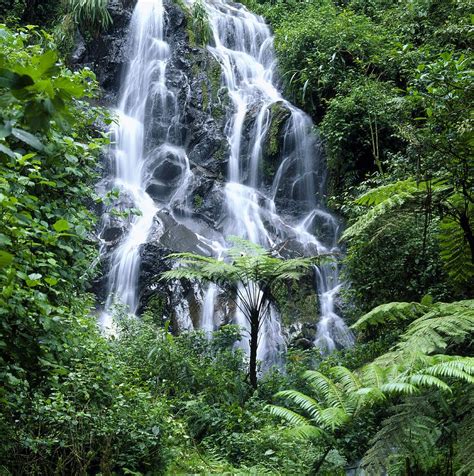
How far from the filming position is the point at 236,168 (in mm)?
12570

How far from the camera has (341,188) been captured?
445 inches

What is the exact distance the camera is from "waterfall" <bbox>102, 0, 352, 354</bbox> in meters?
9.64

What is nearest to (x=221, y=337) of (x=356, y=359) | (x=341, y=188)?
(x=356, y=359)

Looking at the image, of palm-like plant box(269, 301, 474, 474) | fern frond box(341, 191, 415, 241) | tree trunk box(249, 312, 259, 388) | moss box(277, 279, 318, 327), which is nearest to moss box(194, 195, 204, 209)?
moss box(277, 279, 318, 327)

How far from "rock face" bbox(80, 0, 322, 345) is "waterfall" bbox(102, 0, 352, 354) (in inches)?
3.1

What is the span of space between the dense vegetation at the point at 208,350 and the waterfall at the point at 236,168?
142 centimetres

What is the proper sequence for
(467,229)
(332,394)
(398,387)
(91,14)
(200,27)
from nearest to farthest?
(398,387) < (332,394) < (467,229) < (91,14) < (200,27)

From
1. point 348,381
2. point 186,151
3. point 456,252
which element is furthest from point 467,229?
point 186,151

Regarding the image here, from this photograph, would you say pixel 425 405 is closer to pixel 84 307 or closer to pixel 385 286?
pixel 84 307

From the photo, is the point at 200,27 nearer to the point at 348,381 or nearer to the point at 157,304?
the point at 157,304

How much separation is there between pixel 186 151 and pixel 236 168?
1.40 metres

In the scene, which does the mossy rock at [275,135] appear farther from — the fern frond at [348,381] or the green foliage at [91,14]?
the fern frond at [348,381]

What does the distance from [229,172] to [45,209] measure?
901 cm

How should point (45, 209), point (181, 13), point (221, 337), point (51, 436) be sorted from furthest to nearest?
point (181, 13) → point (221, 337) → point (45, 209) → point (51, 436)
